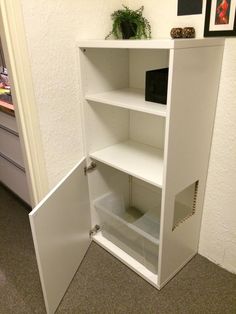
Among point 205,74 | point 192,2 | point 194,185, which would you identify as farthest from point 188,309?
point 192,2

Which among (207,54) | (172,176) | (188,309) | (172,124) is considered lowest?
(188,309)

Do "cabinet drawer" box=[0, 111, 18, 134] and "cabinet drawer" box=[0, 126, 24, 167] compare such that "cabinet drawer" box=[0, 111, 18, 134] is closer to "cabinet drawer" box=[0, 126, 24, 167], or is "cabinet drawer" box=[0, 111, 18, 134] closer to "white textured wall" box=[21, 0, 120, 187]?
"cabinet drawer" box=[0, 126, 24, 167]

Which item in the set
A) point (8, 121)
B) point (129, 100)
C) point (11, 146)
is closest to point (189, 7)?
point (129, 100)

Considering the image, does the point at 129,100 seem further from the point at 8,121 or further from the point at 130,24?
the point at 8,121

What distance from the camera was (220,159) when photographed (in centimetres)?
136

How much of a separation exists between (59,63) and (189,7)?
2.18 ft

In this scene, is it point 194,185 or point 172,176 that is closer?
point 172,176

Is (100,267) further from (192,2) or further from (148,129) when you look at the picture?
(192,2)

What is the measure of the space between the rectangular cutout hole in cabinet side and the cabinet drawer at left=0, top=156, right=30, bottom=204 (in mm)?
1154

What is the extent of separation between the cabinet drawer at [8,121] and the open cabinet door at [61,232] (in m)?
0.61

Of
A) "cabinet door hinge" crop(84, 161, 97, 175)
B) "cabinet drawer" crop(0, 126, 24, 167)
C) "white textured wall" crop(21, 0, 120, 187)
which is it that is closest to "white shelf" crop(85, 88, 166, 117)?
"white textured wall" crop(21, 0, 120, 187)

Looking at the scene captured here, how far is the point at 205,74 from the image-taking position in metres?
1.14

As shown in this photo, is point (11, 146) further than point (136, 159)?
Yes

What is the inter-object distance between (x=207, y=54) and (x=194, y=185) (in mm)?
683
